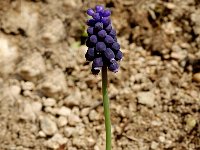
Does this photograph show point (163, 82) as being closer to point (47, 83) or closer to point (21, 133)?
point (47, 83)

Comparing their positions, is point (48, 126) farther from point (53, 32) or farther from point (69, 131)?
point (53, 32)

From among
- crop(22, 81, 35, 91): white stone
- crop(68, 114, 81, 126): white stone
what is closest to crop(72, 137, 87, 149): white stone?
crop(68, 114, 81, 126): white stone

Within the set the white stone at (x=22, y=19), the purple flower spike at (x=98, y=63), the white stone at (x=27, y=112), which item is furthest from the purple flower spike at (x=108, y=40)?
the white stone at (x=22, y=19)

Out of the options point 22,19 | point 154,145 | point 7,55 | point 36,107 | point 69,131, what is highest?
point 22,19

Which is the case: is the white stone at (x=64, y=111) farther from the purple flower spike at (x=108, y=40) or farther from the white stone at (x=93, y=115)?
the purple flower spike at (x=108, y=40)

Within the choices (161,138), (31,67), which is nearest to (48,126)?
(31,67)

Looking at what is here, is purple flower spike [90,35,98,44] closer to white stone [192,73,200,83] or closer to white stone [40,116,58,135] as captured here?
white stone [40,116,58,135]

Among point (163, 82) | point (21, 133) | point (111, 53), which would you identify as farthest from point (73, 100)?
point (111, 53)
